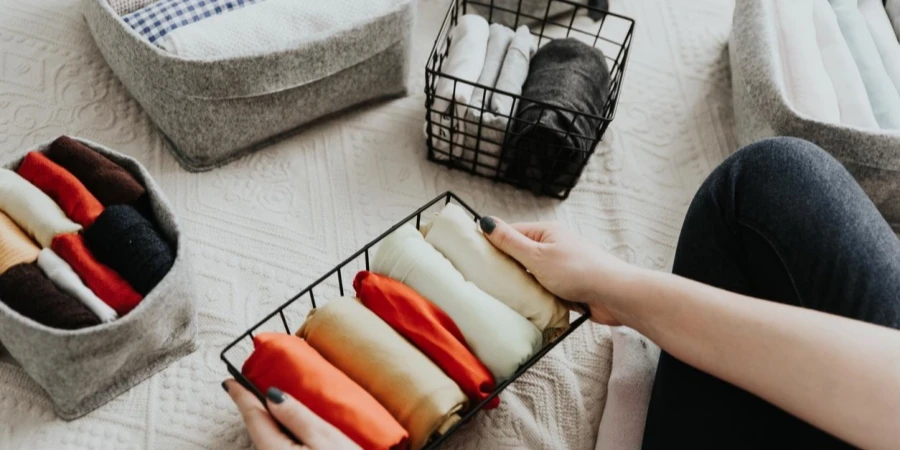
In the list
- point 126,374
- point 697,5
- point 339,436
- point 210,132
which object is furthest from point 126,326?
point 697,5

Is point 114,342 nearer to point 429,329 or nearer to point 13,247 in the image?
point 13,247

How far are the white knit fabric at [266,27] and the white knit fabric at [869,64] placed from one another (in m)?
0.73

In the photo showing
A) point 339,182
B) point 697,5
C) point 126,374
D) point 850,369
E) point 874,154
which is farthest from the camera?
point 697,5

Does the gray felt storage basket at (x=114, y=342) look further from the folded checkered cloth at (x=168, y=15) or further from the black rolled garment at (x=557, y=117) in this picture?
the black rolled garment at (x=557, y=117)

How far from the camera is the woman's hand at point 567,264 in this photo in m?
0.73

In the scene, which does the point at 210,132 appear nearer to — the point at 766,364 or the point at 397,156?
the point at 397,156

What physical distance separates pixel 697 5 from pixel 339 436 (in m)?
1.18

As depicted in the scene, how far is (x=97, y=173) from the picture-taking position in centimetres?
81

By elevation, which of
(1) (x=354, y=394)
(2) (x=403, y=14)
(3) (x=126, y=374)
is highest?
(2) (x=403, y=14)

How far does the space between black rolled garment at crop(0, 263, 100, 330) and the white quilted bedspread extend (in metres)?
0.17

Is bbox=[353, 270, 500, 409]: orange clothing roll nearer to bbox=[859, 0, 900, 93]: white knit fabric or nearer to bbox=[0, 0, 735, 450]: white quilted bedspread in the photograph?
bbox=[0, 0, 735, 450]: white quilted bedspread

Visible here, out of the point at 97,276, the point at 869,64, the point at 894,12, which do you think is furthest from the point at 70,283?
the point at 894,12

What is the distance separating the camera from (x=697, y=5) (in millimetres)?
1427

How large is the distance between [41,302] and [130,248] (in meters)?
0.10
